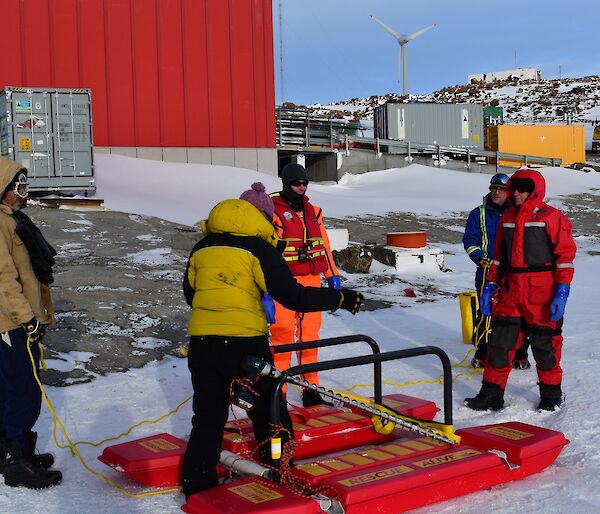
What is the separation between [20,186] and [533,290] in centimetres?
352

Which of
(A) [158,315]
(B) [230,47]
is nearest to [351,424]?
(A) [158,315]

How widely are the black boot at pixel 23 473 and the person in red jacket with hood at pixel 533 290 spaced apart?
3.06m

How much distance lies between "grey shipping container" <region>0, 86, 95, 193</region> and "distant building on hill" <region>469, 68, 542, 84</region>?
2546 inches

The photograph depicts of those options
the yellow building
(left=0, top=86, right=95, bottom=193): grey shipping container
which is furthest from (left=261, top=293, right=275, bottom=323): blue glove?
the yellow building

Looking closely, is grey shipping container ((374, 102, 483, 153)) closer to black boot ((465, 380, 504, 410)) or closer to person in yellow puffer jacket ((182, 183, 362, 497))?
black boot ((465, 380, 504, 410))

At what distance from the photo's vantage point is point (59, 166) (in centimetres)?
1717

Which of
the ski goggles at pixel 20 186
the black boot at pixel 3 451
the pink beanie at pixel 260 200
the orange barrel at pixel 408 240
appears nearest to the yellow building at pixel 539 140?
the orange barrel at pixel 408 240

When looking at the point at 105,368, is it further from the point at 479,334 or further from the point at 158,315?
the point at 479,334

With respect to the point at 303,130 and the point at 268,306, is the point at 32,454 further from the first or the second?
the point at 303,130

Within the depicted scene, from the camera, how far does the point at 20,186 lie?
4.18 meters

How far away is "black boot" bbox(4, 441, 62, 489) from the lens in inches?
161

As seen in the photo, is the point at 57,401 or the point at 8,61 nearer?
the point at 57,401

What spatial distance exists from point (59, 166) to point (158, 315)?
31.2 feet

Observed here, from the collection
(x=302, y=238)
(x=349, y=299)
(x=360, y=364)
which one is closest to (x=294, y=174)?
(x=302, y=238)
